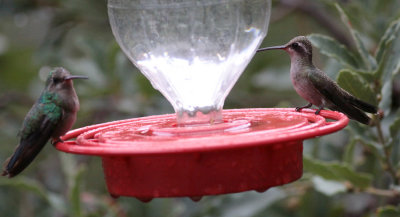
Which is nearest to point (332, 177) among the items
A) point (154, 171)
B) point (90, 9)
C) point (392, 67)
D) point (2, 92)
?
point (392, 67)

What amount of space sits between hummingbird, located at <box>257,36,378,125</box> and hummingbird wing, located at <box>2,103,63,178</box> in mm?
1093

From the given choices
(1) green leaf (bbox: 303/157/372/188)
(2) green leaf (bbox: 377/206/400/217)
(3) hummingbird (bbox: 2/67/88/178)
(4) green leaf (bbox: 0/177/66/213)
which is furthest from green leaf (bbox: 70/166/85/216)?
(2) green leaf (bbox: 377/206/400/217)

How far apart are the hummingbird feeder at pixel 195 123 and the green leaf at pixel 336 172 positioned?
288 millimetres

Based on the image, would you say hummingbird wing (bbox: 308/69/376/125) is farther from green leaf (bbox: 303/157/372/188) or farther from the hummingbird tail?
the hummingbird tail

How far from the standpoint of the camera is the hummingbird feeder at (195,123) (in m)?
2.35

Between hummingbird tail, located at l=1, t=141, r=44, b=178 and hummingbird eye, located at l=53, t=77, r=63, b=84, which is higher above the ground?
hummingbird eye, located at l=53, t=77, r=63, b=84

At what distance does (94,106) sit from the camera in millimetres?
5328

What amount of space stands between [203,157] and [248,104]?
9.95 feet

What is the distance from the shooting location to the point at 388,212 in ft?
9.18

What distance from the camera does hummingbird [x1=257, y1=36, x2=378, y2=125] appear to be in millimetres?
3160

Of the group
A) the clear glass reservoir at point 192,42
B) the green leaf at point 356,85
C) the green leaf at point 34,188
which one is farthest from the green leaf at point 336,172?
the green leaf at point 34,188

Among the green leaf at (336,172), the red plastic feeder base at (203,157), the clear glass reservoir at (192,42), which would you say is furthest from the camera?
the green leaf at (336,172)

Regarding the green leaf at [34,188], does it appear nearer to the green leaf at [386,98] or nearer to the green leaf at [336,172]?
the green leaf at [336,172]

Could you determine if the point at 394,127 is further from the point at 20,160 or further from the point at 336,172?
the point at 20,160
